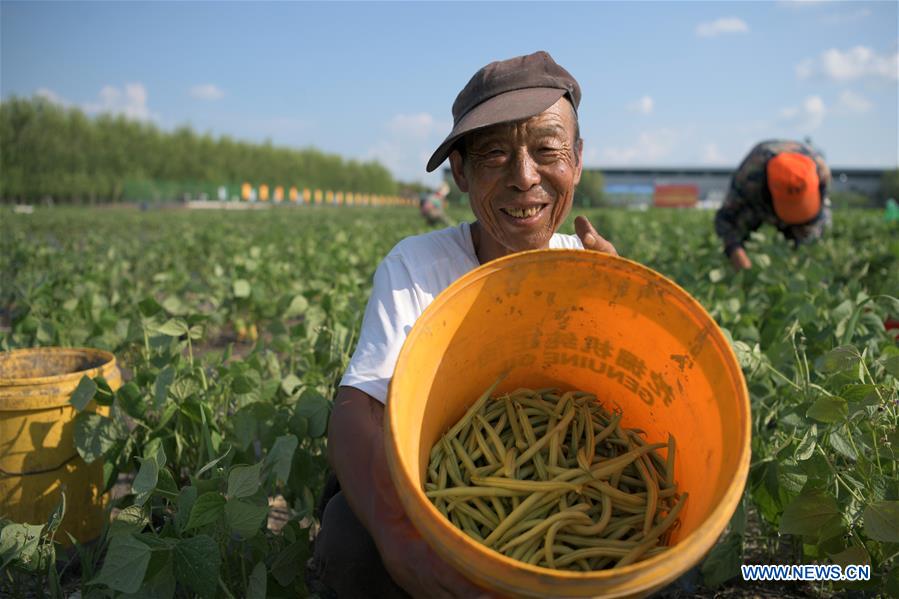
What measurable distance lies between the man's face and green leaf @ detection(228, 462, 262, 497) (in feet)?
2.52

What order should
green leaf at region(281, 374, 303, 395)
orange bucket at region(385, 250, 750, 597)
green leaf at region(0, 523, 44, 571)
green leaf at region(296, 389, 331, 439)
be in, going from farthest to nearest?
1. green leaf at region(281, 374, 303, 395)
2. green leaf at region(296, 389, 331, 439)
3. green leaf at region(0, 523, 44, 571)
4. orange bucket at region(385, 250, 750, 597)

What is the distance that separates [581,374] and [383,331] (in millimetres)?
479

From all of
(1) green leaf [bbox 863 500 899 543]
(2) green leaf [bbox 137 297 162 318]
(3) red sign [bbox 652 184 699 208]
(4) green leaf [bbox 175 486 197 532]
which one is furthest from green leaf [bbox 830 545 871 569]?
(3) red sign [bbox 652 184 699 208]

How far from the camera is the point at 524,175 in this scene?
1.49 m

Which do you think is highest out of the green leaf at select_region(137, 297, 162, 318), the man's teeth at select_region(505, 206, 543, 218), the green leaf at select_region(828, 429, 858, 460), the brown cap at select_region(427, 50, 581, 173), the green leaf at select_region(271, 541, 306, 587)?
the brown cap at select_region(427, 50, 581, 173)

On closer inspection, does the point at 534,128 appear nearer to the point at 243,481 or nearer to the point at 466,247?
the point at 466,247

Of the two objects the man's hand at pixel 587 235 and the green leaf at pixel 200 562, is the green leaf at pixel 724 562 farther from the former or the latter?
the green leaf at pixel 200 562

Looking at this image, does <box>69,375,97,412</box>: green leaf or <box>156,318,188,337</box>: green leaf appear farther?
<box>156,318,188,337</box>: green leaf

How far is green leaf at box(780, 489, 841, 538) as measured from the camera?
1.44 meters

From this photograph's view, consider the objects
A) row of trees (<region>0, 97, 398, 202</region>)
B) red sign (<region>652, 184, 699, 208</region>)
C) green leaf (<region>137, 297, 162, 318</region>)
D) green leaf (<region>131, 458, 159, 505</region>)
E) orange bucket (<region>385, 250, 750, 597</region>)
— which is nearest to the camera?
orange bucket (<region>385, 250, 750, 597</region>)

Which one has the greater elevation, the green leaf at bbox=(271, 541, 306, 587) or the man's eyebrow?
the man's eyebrow

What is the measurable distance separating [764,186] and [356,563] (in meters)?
4.12

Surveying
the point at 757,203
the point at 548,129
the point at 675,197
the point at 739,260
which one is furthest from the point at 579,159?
the point at 675,197

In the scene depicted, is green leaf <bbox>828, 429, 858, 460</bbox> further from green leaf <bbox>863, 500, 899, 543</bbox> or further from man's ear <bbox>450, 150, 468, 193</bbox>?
man's ear <bbox>450, 150, 468, 193</bbox>
